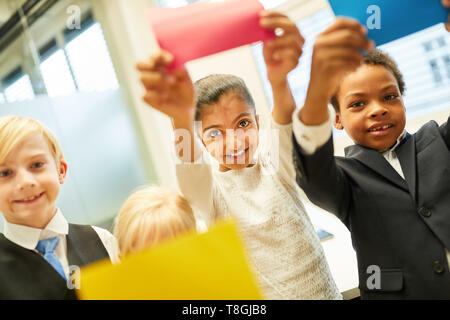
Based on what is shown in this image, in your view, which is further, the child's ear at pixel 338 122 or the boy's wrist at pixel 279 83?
Answer: the child's ear at pixel 338 122

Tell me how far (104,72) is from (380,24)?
1.10 ft

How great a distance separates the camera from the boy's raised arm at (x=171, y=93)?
0.34 m

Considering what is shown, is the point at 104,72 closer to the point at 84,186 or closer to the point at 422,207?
the point at 84,186

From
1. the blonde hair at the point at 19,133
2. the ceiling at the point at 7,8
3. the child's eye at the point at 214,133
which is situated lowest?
the child's eye at the point at 214,133

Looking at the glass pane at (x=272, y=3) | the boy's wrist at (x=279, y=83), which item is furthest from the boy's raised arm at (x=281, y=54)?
the glass pane at (x=272, y=3)

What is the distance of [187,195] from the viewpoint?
412mm

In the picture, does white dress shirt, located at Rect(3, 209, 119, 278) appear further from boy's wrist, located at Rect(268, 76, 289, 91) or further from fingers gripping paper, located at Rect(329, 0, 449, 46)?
fingers gripping paper, located at Rect(329, 0, 449, 46)

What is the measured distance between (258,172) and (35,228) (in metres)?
0.27

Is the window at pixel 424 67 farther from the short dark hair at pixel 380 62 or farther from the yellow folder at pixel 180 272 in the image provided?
the yellow folder at pixel 180 272

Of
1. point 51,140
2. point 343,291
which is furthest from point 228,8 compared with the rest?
point 343,291

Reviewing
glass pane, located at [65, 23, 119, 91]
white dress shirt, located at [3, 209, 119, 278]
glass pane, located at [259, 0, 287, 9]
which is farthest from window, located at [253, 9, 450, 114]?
white dress shirt, located at [3, 209, 119, 278]

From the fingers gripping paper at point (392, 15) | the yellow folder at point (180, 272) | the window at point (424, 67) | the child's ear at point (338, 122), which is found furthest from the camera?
the window at point (424, 67)

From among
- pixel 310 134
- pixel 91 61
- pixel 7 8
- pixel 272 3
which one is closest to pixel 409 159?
pixel 310 134
